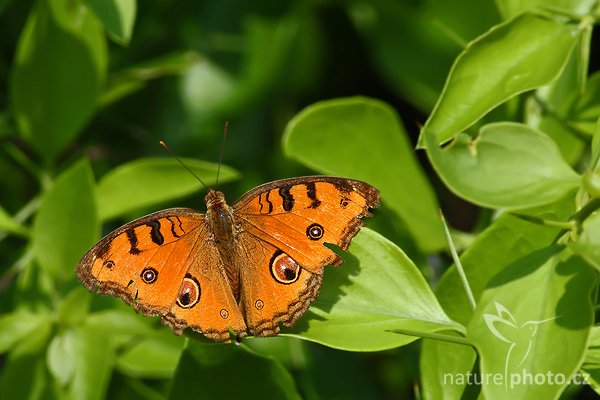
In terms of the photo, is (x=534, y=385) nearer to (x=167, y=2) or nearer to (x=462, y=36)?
(x=462, y=36)

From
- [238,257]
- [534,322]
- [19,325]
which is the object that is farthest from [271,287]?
[19,325]

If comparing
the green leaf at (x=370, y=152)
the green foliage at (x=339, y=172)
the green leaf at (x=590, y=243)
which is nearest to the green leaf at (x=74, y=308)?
the green foliage at (x=339, y=172)

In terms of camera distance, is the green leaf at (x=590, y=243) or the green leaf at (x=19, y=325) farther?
the green leaf at (x=19, y=325)

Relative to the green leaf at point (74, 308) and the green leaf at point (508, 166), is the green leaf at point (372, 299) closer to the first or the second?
the green leaf at point (508, 166)

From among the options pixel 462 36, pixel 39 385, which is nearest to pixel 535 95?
pixel 462 36

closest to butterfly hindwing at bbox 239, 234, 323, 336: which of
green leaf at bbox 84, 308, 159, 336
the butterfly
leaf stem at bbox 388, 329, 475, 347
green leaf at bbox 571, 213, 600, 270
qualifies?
the butterfly

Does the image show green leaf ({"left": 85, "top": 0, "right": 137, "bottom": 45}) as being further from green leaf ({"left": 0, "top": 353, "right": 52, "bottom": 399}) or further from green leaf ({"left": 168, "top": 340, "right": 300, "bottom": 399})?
green leaf ({"left": 0, "top": 353, "right": 52, "bottom": 399})
